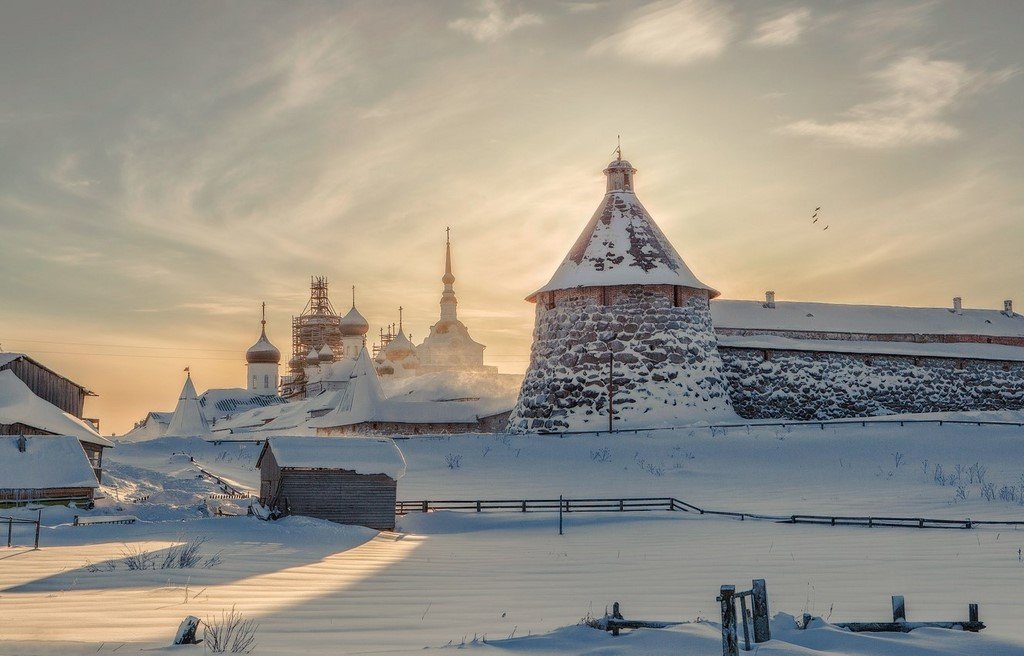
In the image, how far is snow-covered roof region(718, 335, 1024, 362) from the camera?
4059 centimetres

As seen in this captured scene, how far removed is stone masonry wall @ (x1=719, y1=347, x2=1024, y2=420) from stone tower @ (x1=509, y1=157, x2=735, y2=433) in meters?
2.59

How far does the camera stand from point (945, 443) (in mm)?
30203

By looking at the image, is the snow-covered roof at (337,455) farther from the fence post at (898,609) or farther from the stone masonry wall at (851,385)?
the stone masonry wall at (851,385)

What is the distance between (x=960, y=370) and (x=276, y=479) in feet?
98.5

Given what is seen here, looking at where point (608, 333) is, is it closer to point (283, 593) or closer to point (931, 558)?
point (931, 558)

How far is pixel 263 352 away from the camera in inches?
3482

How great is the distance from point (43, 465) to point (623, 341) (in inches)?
772

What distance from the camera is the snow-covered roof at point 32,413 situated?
3056cm

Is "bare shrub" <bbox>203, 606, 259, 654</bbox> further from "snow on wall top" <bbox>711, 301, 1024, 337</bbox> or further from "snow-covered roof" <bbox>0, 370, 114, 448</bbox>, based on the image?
"snow on wall top" <bbox>711, 301, 1024, 337</bbox>

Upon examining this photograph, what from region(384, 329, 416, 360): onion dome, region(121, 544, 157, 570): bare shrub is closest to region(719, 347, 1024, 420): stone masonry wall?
region(121, 544, 157, 570): bare shrub

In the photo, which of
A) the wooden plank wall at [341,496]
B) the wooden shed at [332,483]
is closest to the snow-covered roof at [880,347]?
the wooden shed at [332,483]

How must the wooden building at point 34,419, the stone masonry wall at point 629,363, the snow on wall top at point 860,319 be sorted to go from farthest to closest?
the snow on wall top at point 860,319, the stone masonry wall at point 629,363, the wooden building at point 34,419

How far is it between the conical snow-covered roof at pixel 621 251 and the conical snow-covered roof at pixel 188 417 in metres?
24.6

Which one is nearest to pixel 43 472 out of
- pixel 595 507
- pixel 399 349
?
pixel 595 507
